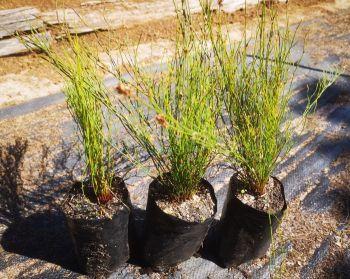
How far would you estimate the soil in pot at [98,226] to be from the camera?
1.50 metres

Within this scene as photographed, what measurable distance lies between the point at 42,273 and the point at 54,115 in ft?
4.64

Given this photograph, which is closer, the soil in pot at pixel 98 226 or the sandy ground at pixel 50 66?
the soil in pot at pixel 98 226

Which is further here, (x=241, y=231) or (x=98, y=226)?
(x=241, y=231)

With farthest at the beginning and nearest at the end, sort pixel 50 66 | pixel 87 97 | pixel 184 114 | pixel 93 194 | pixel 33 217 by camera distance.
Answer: pixel 50 66, pixel 33 217, pixel 93 194, pixel 184 114, pixel 87 97

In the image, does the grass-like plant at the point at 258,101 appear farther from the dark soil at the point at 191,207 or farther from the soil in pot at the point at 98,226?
the soil in pot at the point at 98,226

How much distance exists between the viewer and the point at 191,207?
5.27 ft

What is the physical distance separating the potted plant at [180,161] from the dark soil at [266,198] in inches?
5.5

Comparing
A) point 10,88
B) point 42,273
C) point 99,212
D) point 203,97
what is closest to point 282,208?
point 203,97

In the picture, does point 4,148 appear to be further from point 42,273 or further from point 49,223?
point 42,273

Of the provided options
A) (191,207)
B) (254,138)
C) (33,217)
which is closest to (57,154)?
(33,217)

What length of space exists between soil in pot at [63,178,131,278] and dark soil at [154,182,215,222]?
6.6 inches

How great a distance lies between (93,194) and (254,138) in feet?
2.45

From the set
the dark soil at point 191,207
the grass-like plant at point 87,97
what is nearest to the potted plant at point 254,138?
the dark soil at point 191,207

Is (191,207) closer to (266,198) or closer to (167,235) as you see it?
(167,235)
